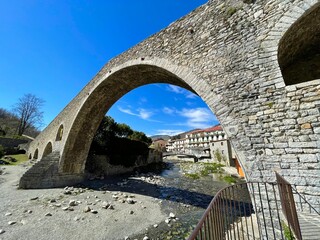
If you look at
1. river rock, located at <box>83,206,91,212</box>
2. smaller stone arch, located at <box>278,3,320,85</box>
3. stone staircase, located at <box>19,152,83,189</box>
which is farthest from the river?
stone staircase, located at <box>19,152,83,189</box>

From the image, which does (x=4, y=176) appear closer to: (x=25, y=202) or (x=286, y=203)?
(x=25, y=202)

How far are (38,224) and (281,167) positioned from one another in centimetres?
655

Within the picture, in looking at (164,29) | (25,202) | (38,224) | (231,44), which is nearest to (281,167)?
(231,44)

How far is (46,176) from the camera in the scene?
950 centimetres

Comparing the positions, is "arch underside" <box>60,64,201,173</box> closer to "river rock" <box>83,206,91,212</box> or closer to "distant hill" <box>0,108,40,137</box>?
"river rock" <box>83,206,91,212</box>

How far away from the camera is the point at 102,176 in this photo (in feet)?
42.3

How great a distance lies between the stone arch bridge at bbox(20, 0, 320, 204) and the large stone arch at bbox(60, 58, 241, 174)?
0.07 meters

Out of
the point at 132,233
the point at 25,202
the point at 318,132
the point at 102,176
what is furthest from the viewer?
the point at 102,176

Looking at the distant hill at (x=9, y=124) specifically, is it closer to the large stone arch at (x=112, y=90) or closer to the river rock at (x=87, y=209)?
the large stone arch at (x=112, y=90)

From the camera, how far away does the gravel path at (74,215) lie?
4469mm

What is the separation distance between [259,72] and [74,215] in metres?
7.01

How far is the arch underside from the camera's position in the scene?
24.6 feet

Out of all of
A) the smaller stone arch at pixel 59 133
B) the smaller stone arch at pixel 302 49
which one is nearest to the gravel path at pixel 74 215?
the smaller stone arch at pixel 59 133

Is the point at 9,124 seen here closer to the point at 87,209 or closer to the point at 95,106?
the point at 95,106
